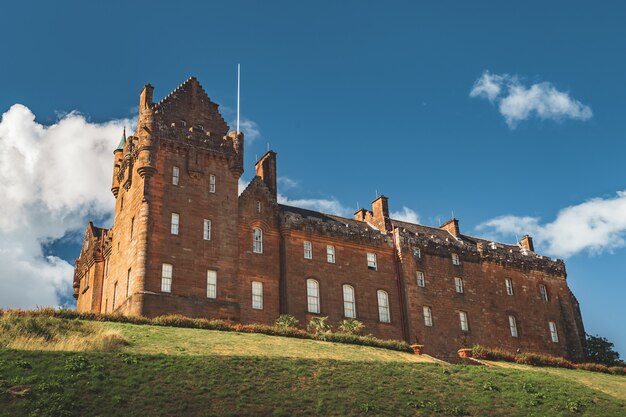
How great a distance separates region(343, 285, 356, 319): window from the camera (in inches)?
2149

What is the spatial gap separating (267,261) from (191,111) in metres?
11.6

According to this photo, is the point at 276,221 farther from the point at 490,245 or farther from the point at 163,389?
the point at 163,389

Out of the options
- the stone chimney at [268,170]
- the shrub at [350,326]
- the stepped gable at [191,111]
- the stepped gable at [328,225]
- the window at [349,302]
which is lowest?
the shrub at [350,326]

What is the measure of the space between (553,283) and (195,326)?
1421 inches

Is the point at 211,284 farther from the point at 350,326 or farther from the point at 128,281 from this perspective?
the point at 350,326

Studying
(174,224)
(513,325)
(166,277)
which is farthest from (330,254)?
(513,325)

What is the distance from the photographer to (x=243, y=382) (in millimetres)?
29906

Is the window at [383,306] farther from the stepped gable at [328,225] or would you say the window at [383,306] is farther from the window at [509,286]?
the window at [509,286]

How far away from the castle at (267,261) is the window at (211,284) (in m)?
0.10

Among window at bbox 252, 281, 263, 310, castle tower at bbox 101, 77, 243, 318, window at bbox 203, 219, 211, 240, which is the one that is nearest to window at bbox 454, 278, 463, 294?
window at bbox 252, 281, 263, 310

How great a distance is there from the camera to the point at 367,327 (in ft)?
179

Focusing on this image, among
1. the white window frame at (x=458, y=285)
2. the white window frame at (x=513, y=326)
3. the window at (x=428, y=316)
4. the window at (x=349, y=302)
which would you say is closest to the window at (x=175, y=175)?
the window at (x=349, y=302)

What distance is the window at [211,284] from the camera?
1900 inches

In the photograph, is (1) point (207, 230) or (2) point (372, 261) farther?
(2) point (372, 261)
